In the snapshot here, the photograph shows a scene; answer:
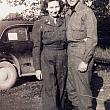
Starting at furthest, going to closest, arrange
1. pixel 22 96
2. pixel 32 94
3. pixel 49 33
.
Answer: pixel 32 94, pixel 22 96, pixel 49 33

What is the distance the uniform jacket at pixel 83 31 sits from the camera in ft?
18.0

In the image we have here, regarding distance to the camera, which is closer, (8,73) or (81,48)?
(81,48)

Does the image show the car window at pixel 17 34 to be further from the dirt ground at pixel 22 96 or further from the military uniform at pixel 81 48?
the military uniform at pixel 81 48

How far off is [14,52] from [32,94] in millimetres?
1590

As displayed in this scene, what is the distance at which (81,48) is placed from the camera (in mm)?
5668

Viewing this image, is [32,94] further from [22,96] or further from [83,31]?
[83,31]

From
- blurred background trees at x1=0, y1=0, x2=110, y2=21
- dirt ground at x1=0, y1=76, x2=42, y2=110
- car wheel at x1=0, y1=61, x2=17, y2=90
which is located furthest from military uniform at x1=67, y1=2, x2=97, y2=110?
blurred background trees at x1=0, y1=0, x2=110, y2=21

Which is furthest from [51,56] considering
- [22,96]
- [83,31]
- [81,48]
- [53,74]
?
[22,96]

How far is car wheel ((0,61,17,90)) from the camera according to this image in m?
9.95

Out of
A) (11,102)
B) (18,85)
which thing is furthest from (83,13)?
(18,85)

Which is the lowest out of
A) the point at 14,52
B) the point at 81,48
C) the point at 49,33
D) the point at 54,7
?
the point at 14,52

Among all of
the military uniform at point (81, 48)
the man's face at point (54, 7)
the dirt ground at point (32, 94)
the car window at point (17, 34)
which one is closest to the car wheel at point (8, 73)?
the dirt ground at point (32, 94)

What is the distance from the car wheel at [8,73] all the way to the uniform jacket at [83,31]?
453 centimetres

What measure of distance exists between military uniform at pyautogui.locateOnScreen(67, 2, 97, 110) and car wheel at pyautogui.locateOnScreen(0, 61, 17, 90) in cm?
415
